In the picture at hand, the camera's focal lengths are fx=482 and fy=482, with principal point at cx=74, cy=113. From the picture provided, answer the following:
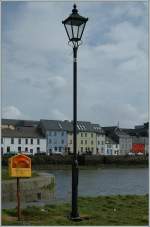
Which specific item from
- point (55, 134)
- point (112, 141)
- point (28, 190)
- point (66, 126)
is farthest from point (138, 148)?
point (28, 190)

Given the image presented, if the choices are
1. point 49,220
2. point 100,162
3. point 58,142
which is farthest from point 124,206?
point 58,142

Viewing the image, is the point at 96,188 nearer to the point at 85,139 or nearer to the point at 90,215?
the point at 90,215

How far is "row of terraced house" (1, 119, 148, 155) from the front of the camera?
100812 millimetres

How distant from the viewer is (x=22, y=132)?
4001 inches

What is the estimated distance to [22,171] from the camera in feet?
31.7

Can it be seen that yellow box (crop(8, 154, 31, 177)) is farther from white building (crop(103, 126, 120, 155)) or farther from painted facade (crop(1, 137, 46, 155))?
white building (crop(103, 126, 120, 155))

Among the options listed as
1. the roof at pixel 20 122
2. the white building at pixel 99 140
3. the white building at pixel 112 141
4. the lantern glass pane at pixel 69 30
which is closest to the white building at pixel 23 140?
the roof at pixel 20 122

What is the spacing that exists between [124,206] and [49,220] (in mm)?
3512

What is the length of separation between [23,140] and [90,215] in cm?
9144

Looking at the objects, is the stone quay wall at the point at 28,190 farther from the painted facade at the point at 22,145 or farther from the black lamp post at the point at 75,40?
the painted facade at the point at 22,145

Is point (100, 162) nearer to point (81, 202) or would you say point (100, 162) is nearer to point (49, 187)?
point (49, 187)

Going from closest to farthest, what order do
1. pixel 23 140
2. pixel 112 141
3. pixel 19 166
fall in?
pixel 19 166 → pixel 23 140 → pixel 112 141

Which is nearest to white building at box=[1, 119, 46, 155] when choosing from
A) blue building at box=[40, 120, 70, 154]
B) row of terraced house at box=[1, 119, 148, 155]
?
row of terraced house at box=[1, 119, 148, 155]

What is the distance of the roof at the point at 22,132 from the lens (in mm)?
99688
